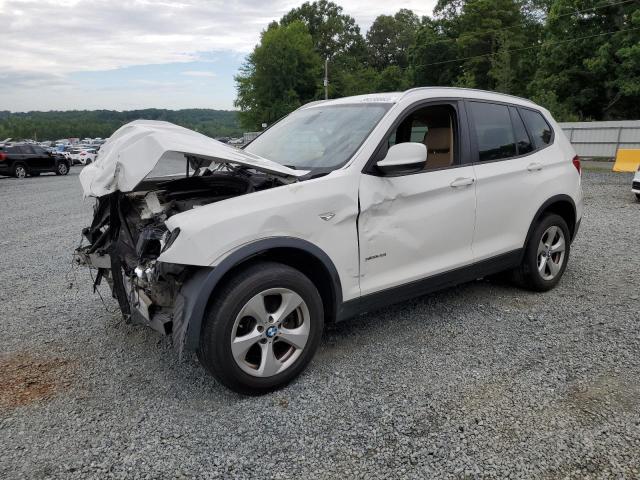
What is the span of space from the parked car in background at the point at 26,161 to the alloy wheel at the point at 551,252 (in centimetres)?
2357

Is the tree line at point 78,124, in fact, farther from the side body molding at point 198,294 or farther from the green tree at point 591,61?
the side body molding at point 198,294

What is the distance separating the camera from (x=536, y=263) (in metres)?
4.55

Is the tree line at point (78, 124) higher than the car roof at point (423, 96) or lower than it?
higher

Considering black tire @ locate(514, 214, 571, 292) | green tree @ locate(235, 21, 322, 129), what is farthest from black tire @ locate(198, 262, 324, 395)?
green tree @ locate(235, 21, 322, 129)

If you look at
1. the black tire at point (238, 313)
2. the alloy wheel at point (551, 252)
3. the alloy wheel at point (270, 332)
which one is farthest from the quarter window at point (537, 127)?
the alloy wheel at point (270, 332)

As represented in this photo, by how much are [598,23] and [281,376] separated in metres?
33.9

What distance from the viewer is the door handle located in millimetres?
3770

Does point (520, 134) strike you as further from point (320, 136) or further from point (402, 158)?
point (320, 136)

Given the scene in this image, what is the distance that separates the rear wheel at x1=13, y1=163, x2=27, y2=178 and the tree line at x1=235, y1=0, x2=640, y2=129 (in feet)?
87.3

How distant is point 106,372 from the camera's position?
3.41m

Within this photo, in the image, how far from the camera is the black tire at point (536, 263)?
4.49 meters

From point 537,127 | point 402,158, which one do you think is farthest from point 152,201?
point 537,127

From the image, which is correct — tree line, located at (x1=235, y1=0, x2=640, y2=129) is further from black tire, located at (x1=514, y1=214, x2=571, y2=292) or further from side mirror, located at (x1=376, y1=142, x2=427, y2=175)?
side mirror, located at (x1=376, y1=142, x2=427, y2=175)

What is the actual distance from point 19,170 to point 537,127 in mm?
23961
